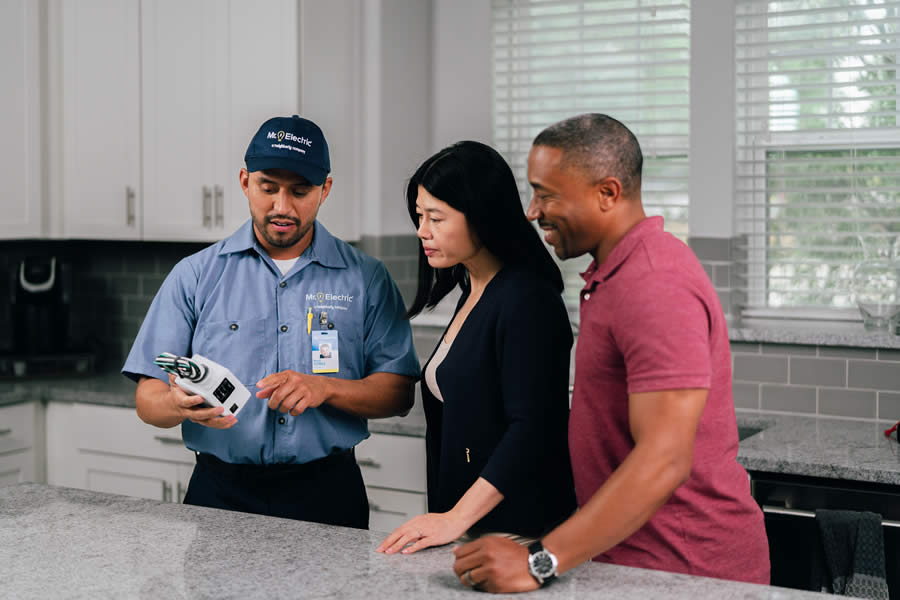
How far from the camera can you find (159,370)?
2059mm

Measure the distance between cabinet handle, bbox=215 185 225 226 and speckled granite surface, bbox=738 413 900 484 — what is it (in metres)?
1.91

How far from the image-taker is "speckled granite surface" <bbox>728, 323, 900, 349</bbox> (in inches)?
116

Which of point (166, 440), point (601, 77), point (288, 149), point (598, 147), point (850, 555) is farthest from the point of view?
point (601, 77)

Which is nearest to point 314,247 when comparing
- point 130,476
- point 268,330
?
point 268,330

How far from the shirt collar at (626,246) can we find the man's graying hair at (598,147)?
0.06 meters

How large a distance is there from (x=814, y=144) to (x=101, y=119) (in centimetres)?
257

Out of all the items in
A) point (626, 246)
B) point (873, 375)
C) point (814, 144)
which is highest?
point (814, 144)

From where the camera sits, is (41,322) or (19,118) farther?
(41,322)

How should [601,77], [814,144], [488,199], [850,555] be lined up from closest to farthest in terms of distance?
1. [488,199]
2. [850,555]
3. [814,144]
4. [601,77]

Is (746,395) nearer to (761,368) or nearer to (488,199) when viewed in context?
(761,368)

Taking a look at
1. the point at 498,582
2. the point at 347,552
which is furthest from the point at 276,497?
the point at 498,582

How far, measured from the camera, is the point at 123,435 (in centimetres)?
339

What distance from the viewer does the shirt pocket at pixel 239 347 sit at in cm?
207

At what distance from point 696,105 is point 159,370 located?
80.7 inches
